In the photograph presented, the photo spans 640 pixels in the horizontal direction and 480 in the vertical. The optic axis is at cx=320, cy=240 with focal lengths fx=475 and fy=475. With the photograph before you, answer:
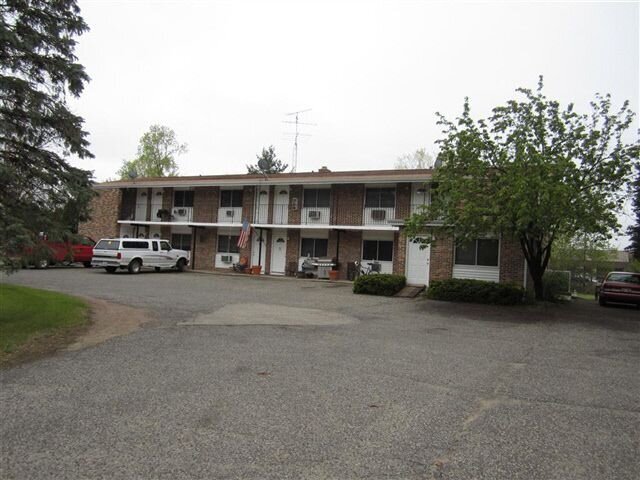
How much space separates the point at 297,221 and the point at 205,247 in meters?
5.94

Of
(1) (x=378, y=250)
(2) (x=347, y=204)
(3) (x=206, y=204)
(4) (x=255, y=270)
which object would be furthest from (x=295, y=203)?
(3) (x=206, y=204)

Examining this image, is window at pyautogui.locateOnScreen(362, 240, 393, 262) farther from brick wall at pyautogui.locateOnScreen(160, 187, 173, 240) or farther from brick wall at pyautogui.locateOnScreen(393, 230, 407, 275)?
brick wall at pyautogui.locateOnScreen(160, 187, 173, 240)

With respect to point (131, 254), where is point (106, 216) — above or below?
above

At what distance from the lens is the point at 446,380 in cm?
597

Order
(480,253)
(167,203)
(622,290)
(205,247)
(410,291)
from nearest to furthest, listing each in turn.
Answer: (410,291)
(622,290)
(480,253)
(205,247)
(167,203)

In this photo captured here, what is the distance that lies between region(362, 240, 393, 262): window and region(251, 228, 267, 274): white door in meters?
5.60

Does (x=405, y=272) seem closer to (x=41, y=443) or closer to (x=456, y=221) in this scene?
(x=456, y=221)

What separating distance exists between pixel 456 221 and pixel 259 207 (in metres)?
13.8

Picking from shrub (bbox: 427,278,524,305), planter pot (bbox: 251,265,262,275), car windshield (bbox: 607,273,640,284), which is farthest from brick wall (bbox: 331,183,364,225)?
car windshield (bbox: 607,273,640,284)

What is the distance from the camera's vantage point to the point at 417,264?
68.3ft

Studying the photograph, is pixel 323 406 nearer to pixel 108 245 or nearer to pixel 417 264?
pixel 417 264

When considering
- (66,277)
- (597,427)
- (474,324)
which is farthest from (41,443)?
(66,277)

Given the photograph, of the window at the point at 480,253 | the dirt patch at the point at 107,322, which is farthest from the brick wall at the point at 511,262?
the dirt patch at the point at 107,322

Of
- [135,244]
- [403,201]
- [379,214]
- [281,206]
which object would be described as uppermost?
[403,201]
